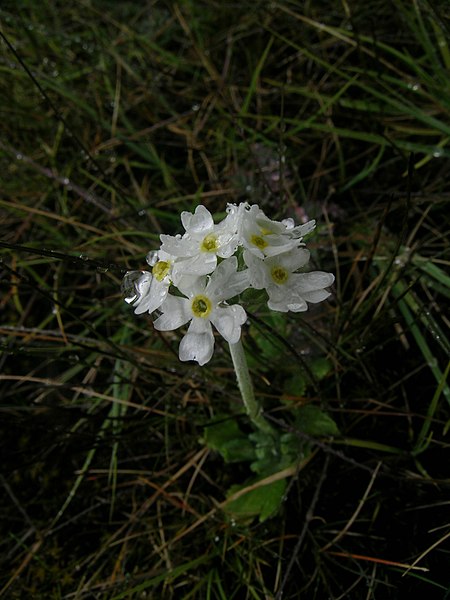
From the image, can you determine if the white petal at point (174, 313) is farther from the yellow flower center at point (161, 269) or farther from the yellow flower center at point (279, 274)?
the yellow flower center at point (279, 274)

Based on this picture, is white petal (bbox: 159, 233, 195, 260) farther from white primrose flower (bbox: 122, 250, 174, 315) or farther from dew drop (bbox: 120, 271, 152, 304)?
dew drop (bbox: 120, 271, 152, 304)

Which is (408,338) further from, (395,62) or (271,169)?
(395,62)

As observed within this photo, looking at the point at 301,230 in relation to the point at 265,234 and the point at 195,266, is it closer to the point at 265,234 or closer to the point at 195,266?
the point at 265,234

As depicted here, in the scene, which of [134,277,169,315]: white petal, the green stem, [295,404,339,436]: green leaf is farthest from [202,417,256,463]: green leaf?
[134,277,169,315]: white petal

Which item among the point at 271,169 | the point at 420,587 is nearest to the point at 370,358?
the point at 420,587

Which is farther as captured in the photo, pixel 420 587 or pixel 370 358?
pixel 370 358

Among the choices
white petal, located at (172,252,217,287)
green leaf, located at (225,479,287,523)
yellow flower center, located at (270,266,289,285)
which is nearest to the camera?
white petal, located at (172,252,217,287)
